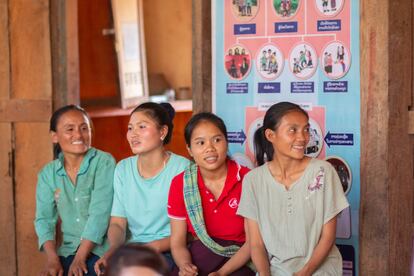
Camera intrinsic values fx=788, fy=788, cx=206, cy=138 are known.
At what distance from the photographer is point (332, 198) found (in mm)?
3420

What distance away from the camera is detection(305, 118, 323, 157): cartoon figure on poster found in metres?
4.05

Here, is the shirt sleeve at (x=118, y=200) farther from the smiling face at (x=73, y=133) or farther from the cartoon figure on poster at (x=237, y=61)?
the cartoon figure on poster at (x=237, y=61)

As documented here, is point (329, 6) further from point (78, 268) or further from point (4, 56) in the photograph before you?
point (4, 56)

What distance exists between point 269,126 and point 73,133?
115 centimetres

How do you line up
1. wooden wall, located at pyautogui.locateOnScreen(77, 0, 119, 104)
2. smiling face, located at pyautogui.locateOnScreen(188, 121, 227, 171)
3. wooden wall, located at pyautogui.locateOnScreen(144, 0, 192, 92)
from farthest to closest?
wooden wall, located at pyautogui.locateOnScreen(144, 0, 192, 92), wooden wall, located at pyautogui.locateOnScreen(77, 0, 119, 104), smiling face, located at pyautogui.locateOnScreen(188, 121, 227, 171)

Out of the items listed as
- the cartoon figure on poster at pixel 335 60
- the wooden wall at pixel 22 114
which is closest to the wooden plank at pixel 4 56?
the wooden wall at pixel 22 114

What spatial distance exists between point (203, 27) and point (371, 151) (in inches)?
45.6

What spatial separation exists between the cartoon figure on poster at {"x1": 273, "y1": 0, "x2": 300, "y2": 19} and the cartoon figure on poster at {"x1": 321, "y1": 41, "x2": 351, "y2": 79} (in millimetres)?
264

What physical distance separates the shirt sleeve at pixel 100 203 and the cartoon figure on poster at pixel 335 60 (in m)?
1.24

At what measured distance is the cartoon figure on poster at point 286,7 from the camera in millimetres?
4098

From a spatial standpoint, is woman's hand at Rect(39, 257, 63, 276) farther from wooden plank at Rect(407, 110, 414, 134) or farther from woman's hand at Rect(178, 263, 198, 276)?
wooden plank at Rect(407, 110, 414, 134)

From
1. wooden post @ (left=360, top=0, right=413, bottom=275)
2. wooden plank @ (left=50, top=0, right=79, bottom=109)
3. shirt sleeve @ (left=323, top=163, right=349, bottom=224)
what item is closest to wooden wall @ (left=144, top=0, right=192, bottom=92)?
wooden plank @ (left=50, top=0, right=79, bottom=109)

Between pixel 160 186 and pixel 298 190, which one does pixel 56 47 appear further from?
pixel 298 190

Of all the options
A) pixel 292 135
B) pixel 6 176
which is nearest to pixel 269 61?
pixel 292 135
